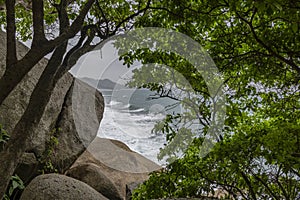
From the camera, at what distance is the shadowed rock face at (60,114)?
13.0ft

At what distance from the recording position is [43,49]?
2428 mm

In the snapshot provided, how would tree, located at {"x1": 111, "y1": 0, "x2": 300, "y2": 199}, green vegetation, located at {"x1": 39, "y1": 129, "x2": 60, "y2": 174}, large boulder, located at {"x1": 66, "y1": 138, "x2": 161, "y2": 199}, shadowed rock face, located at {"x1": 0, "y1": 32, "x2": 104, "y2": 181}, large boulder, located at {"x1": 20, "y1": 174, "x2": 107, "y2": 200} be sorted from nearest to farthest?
tree, located at {"x1": 111, "y1": 0, "x2": 300, "y2": 199}
large boulder, located at {"x1": 20, "y1": 174, "x2": 107, "y2": 200}
shadowed rock face, located at {"x1": 0, "y1": 32, "x2": 104, "y2": 181}
green vegetation, located at {"x1": 39, "y1": 129, "x2": 60, "y2": 174}
large boulder, located at {"x1": 66, "y1": 138, "x2": 161, "y2": 199}

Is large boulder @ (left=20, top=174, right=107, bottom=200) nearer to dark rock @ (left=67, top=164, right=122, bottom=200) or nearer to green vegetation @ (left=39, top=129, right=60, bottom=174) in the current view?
green vegetation @ (left=39, top=129, right=60, bottom=174)

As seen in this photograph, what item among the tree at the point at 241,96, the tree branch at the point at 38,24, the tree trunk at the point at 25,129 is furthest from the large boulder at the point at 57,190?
the tree branch at the point at 38,24

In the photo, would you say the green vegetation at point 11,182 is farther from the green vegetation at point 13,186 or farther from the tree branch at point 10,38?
the tree branch at point 10,38

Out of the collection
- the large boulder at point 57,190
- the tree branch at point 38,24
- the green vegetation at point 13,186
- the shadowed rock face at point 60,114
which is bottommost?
the green vegetation at point 13,186

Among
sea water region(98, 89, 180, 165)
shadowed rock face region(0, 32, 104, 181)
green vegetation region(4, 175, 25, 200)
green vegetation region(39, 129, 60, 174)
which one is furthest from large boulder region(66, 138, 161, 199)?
green vegetation region(4, 175, 25, 200)

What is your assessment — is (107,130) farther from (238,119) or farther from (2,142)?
(238,119)

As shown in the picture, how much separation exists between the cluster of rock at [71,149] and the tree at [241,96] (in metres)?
1.20

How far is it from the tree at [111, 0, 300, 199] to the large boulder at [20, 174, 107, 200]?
0.87m

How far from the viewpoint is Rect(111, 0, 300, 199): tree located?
1875 mm

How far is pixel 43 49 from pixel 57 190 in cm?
168

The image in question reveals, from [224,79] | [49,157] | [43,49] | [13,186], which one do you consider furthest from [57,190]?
[224,79]

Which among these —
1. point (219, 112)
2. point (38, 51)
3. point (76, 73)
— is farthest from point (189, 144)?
point (76, 73)
